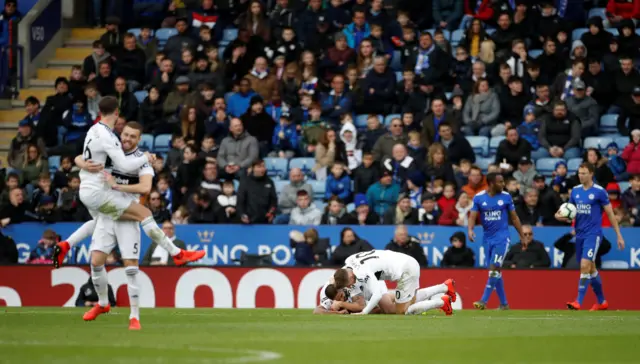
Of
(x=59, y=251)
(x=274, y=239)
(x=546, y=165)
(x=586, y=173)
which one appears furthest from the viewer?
(x=546, y=165)

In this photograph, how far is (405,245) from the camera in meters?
22.4

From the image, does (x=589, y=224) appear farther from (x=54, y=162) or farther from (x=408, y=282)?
(x=54, y=162)

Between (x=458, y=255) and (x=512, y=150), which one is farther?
(x=512, y=150)

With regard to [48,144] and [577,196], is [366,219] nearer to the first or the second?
[577,196]

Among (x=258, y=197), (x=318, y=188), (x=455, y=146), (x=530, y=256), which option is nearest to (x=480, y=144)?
(x=455, y=146)

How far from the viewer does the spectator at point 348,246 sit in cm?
2248

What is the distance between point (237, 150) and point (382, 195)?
3403 mm

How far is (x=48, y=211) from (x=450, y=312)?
1034 centimetres

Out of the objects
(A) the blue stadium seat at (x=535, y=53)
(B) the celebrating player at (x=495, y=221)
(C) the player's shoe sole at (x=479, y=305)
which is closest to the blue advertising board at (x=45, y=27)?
(A) the blue stadium seat at (x=535, y=53)

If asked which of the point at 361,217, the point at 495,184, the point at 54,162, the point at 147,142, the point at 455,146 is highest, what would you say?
the point at 147,142

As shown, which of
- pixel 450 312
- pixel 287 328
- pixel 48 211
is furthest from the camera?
pixel 48 211

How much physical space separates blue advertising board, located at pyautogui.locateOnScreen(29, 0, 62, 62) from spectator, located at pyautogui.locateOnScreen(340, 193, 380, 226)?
451 inches

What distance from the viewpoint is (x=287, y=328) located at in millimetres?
13680

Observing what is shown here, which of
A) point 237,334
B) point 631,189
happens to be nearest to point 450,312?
point 237,334
